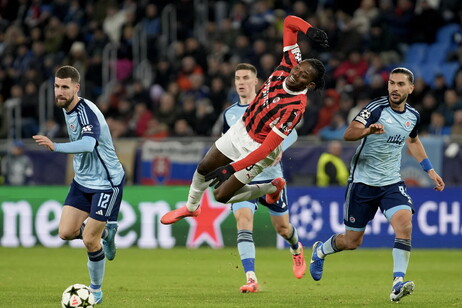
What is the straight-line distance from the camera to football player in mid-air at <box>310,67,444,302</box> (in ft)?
35.5

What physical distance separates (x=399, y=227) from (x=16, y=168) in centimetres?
1190

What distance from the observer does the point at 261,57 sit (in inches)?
886

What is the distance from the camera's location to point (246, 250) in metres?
12.0

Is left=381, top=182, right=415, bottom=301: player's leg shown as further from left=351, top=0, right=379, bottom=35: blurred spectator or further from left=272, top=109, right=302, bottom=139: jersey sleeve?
left=351, top=0, right=379, bottom=35: blurred spectator

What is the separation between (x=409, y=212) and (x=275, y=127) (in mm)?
1883

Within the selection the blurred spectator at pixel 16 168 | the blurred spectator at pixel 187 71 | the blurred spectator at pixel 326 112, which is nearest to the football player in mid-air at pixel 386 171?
the blurred spectator at pixel 326 112

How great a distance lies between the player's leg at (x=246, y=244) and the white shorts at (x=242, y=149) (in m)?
1.48

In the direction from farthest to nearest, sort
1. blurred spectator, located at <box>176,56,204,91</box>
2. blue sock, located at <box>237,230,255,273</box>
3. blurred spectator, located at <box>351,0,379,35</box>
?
blurred spectator, located at <box>176,56,204,91</box> < blurred spectator, located at <box>351,0,379,35</box> < blue sock, located at <box>237,230,255,273</box>

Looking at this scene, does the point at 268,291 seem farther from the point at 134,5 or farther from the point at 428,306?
the point at 134,5

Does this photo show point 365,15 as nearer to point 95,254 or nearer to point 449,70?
point 449,70

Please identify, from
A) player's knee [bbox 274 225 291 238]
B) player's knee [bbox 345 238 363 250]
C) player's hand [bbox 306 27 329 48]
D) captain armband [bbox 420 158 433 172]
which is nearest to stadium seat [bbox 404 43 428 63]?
player's knee [bbox 274 225 291 238]

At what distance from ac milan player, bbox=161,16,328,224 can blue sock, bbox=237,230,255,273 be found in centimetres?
106

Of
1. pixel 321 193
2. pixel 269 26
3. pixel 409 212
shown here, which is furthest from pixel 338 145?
pixel 409 212

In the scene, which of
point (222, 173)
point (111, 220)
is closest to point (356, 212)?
point (222, 173)
